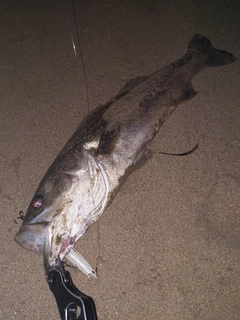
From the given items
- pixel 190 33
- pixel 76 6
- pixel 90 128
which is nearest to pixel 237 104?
pixel 190 33

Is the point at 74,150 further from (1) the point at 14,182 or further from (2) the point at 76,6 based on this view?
(2) the point at 76,6

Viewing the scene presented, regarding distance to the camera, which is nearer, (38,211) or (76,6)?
(38,211)

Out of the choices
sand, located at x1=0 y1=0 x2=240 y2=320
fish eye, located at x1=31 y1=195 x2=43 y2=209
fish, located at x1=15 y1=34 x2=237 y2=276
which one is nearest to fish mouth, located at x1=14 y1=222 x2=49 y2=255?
fish, located at x1=15 y1=34 x2=237 y2=276

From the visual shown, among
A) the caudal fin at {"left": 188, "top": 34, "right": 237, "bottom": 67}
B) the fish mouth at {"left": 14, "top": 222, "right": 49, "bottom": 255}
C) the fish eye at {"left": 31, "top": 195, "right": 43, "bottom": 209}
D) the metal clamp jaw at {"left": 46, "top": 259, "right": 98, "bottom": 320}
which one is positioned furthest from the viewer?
the caudal fin at {"left": 188, "top": 34, "right": 237, "bottom": 67}

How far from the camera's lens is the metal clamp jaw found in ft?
6.91

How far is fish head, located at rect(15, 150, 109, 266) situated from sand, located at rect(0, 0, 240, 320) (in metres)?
0.48

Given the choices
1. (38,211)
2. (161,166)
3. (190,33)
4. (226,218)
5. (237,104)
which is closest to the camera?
(38,211)

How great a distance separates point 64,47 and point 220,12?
221 cm

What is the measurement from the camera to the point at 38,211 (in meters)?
2.43

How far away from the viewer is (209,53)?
3.39 m

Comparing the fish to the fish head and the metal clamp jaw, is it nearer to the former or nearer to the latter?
the fish head

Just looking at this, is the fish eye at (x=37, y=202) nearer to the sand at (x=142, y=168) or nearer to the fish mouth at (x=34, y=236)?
the fish mouth at (x=34, y=236)

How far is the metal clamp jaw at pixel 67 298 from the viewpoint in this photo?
2.11 meters

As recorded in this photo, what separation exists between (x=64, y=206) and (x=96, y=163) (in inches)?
19.0
